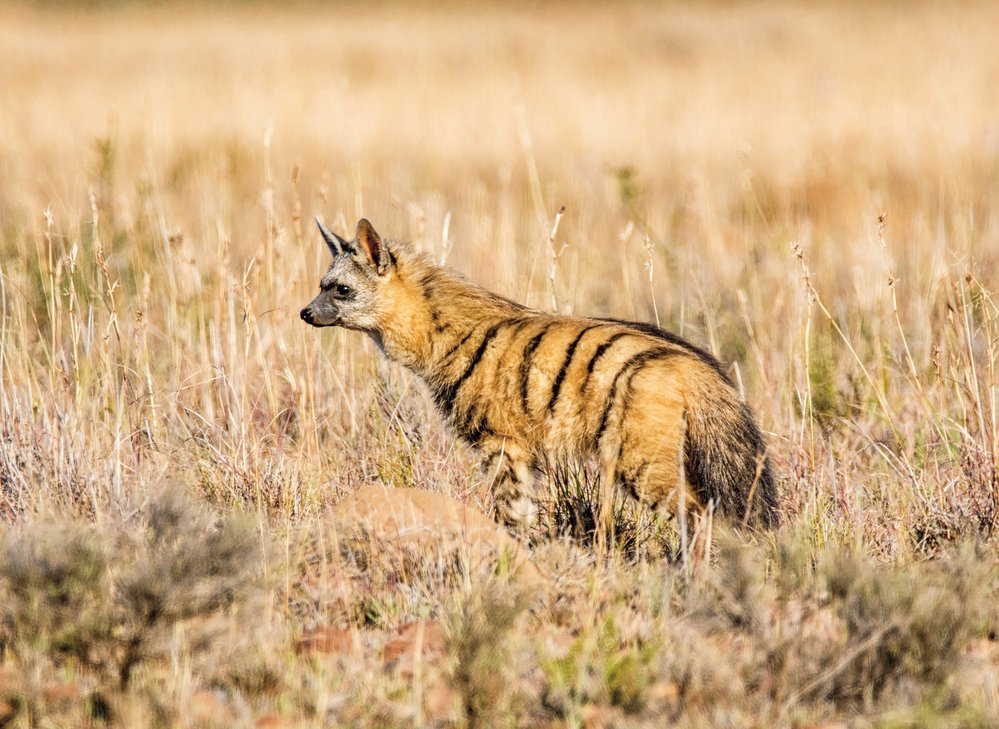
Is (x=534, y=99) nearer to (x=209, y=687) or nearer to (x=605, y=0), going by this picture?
(x=209, y=687)

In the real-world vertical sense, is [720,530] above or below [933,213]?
below

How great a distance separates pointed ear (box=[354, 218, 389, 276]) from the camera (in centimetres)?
549

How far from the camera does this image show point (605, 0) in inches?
1479

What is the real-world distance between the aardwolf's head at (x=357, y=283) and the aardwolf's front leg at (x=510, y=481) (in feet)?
3.52

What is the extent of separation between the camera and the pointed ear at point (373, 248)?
5.49 metres

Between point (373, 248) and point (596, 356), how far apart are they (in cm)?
140

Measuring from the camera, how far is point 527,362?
499cm

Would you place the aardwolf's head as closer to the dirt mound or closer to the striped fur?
the striped fur

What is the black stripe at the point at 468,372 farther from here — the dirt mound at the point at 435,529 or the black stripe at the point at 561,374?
the dirt mound at the point at 435,529

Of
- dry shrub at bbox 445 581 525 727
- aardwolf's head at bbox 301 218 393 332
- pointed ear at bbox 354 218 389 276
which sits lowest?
dry shrub at bbox 445 581 525 727

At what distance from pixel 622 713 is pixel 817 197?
9.84 meters

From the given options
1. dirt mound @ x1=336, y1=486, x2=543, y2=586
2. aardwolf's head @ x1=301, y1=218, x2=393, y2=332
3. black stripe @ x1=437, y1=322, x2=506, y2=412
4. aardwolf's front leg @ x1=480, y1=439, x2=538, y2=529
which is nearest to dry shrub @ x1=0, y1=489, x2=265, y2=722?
dirt mound @ x1=336, y1=486, x2=543, y2=586

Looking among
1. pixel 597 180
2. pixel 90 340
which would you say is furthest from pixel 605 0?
pixel 90 340

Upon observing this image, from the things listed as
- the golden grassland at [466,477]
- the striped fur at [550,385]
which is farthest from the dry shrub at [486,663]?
the striped fur at [550,385]
